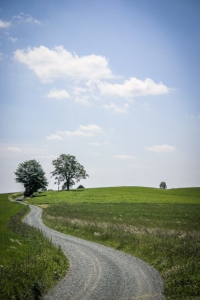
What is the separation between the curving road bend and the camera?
1216 centimetres

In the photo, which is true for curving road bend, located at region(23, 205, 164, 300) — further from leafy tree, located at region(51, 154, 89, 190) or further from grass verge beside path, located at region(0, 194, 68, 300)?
leafy tree, located at region(51, 154, 89, 190)

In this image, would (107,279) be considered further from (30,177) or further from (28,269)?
(30,177)

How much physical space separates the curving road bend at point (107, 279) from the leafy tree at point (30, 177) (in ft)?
316

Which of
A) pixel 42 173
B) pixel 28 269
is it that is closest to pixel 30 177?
pixel 42 173

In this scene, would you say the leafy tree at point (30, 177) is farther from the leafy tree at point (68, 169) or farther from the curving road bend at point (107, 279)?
the curving road bend at point (107, 279)

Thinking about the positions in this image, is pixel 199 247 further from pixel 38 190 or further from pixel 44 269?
pixel 38 190

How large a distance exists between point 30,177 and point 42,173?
6.96 metres

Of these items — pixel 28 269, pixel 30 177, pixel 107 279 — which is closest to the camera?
pixel 28 269

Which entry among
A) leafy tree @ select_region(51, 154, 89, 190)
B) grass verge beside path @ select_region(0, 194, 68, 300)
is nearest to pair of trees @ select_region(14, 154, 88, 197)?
leafy tree @ select_region(51, 154, 89, 190)

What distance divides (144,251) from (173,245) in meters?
2.71

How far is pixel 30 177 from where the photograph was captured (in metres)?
113

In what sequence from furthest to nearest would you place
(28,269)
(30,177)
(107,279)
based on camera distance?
(30,177) < (107,279) < (28,269)

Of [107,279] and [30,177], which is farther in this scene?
[30,177]

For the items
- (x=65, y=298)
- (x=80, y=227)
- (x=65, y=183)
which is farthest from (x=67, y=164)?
(x=65, y=298)
